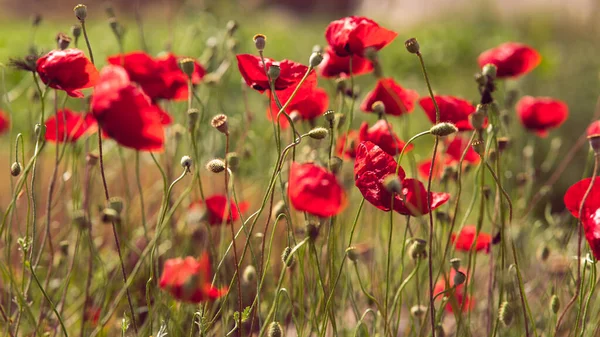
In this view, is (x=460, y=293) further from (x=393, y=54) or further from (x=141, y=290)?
(x=393, y=54)

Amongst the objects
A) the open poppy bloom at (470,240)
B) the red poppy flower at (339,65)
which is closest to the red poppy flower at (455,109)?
the red poppy flower at (339,65)

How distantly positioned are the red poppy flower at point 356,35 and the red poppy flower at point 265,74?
119 mm

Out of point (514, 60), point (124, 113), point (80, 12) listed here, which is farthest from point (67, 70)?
point (514, 60)

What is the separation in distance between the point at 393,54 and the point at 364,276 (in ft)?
16.9

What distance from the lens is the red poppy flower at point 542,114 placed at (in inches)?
68.4

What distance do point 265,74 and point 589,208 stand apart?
1.67 feet

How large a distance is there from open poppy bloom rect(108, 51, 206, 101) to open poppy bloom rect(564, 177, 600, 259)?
0.71 m

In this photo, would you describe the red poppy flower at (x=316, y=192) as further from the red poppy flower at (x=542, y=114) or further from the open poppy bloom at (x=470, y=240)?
the red poppy flower at (x=542, y=114)

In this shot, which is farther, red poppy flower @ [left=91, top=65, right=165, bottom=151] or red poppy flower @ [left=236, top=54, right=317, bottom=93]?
red poppy flower @ [left=236, top=54, right=317, bottom=93]

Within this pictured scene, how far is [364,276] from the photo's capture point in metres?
1.94

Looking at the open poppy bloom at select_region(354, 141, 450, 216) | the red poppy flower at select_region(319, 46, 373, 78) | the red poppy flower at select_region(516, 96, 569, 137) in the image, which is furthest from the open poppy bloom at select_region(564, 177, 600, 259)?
the red poppy flower at select_region(516, 96, 569, 137)

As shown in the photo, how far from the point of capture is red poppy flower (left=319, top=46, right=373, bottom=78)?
1.37m

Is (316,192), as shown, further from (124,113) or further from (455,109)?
(455,109)

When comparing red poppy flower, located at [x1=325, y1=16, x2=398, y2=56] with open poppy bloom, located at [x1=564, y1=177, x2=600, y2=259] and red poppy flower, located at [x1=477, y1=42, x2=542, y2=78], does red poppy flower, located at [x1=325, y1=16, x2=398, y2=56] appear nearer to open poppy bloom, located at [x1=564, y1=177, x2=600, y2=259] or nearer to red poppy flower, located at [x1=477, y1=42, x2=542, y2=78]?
open poppy bloom, located at [x1=564, y1=177, x2=600, y2=259]
